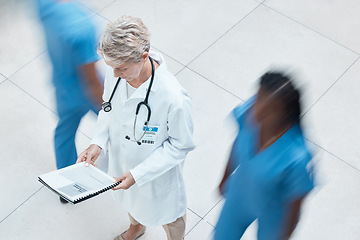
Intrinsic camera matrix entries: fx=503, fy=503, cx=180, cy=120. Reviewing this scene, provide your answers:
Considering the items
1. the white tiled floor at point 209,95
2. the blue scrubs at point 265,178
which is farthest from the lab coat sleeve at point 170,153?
the white tiled floor at point 209,95

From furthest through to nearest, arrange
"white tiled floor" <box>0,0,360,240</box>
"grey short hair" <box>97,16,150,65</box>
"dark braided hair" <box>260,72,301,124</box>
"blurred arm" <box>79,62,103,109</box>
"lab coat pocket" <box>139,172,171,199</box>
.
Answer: "white tiled floor" <box>0,0,360,240</box>
"blurred arm" <box>79,62,103,109</box>
"lab coat pocket" <box>139,172,171,199</box>
"dark braided hair" <box>260,72,301,124</box>
"grey short hair" <box>97,16,150,65</box>

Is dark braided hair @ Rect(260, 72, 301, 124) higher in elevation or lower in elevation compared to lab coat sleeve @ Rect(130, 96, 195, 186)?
higher

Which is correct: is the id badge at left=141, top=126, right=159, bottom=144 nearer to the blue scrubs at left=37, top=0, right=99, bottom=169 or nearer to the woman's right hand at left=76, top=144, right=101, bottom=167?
the woman's right hand at left=76, top=144, right=101, bottom=167

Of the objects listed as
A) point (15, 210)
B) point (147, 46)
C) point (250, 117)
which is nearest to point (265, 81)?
point (250, 117)

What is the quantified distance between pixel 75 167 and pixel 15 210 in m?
1.05

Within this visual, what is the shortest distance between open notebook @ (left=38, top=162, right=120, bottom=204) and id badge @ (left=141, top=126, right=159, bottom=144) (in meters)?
0.21

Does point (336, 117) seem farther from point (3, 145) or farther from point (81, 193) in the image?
point (3, 145)

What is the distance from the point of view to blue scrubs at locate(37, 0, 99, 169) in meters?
2.25

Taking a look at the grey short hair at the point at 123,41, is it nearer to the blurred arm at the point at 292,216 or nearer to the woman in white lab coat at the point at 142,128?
the woman in white lab coat at the point at 142,128

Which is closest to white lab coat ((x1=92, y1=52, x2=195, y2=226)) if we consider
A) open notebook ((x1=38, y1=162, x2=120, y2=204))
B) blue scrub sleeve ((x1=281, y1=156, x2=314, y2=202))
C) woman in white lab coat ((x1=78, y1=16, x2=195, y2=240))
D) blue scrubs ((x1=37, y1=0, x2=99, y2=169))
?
woman in white lab coat ((x1=78, y1=16, x2=195, y2=240))

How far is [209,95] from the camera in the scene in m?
3.47

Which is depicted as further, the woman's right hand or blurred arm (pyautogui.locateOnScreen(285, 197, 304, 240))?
the woman's right hand

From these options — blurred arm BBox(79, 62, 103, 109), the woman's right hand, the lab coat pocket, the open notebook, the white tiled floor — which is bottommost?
the white tiled floor

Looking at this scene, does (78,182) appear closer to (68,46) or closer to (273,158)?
(68,46)
